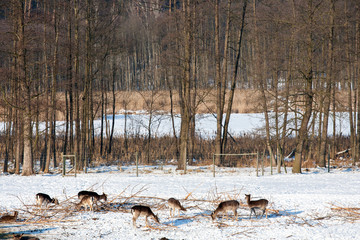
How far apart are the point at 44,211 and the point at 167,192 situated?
5179mm

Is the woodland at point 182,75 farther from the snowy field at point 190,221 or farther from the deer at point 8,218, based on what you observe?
the deer at point 8,218

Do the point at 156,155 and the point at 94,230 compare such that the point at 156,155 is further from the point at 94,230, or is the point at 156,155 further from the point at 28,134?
the point at 94,230

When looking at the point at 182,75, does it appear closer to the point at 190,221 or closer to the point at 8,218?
the point at 190,221

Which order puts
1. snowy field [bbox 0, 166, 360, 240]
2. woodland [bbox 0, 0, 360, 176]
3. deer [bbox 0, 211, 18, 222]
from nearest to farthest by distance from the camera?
snowy field [bbox 0, 166, 360, 240], deer [bbox 0, 211, 18, 222], woodland [bbox 0, 0, 360, 176]

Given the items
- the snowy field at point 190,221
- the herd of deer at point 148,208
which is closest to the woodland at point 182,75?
the snowy field at point 190,221

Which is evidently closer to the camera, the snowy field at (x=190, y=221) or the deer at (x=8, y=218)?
the snowy field at (x=190, y=221)

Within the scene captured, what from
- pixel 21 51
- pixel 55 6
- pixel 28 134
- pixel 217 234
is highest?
pixel 55 6

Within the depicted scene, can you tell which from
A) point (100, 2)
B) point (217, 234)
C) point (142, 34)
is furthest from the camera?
point (142, 34)

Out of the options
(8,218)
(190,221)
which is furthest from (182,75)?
(8,218)

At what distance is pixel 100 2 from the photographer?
100 feet

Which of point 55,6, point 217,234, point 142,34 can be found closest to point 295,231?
point 217,234

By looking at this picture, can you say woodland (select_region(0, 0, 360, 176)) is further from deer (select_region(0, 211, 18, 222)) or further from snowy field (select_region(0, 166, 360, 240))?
deer (select_region(0, 211, 18, 222))

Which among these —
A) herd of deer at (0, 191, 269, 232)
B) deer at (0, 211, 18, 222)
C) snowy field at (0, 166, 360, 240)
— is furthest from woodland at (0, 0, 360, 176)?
deer at (0, 211, 18, 222)

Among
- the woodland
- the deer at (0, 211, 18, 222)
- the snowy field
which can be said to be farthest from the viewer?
the woodland
